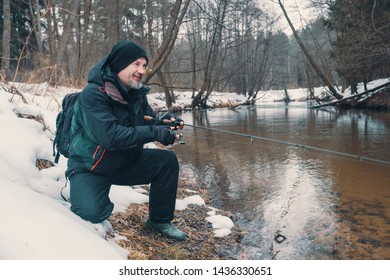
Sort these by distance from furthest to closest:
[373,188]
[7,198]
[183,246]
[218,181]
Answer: [218,181] → [373,188] → [183,246] → [7,198]

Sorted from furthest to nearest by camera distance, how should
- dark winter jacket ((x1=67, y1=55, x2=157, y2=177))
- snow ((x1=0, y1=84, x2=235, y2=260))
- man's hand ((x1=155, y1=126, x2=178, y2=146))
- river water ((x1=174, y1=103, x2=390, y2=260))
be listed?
river water ((x1=174, y1=103, x2=390, y2=260)) < man's hand ((x1=155, y1=126, x2=178, y2=146)) < dark winter jacket ((x1=67, y1=55, x2=157, y2=177)) < snow ((x1=0, y1=84, x2=235, y2=260))

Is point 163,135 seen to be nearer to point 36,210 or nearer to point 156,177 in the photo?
point 156,177

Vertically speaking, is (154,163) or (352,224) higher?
(154,163)

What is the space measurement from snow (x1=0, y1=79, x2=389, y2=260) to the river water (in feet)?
1.55

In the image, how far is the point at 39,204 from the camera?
2072mm

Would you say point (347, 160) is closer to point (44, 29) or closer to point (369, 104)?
point (369, 104)

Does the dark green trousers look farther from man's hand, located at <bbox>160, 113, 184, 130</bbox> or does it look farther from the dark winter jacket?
man's hand, located at <bbox>160, 113, 184, 130</bbox>

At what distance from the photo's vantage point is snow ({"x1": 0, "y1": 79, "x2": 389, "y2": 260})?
5.82ft

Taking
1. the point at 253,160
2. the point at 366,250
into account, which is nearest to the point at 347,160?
the point at 253,160

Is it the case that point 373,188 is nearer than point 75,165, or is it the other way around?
point 75,165

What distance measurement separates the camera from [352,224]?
3.41 metres

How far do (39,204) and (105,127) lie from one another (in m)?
0.67

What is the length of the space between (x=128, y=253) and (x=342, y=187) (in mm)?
3520

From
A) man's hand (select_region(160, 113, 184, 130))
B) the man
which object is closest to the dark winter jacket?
the man
